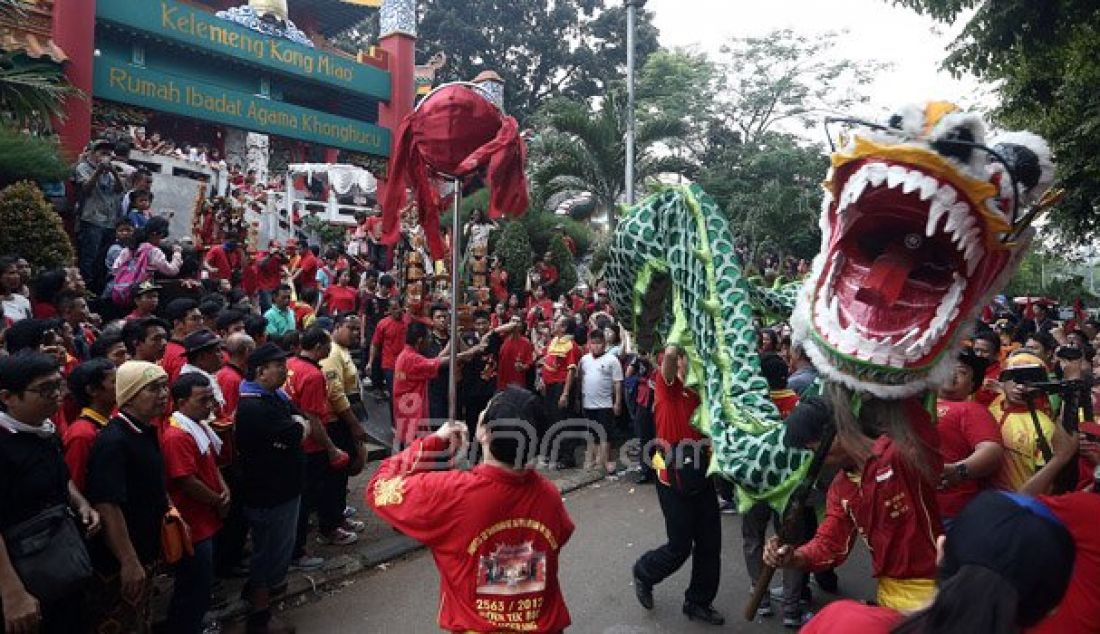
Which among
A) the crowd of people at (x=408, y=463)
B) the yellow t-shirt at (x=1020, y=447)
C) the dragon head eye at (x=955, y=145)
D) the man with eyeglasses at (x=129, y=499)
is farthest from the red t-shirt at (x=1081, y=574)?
the man with eyeglasses at (x=129, y=499)

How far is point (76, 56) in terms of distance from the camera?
1215cm

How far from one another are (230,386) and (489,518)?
264 cm

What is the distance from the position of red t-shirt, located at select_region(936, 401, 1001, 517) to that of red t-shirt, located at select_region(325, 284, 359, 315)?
7.64 m

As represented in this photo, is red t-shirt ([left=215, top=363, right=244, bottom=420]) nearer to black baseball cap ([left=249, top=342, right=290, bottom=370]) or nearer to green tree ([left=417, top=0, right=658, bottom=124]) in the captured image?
black baseball cap ([left=249, top=342, right=290, bottom=370])

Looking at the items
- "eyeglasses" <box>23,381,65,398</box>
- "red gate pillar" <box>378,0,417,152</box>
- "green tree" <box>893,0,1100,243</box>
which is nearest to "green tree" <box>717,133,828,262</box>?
"red gate pillar" <box>378,0,417,152</box>

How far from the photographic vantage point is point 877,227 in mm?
2447

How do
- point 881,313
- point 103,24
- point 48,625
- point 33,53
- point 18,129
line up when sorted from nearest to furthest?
1. point 881,313
2. point 48,625
3. point 18,129
4. point 33,53
5. point 103,24

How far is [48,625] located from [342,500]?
2.72 metres

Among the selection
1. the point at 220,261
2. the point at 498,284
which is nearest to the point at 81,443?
the point at 220,261

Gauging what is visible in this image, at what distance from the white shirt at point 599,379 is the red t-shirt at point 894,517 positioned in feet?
18.0

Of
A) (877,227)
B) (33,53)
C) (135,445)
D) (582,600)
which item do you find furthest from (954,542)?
(33,53)

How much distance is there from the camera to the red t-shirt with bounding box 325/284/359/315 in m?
9.85

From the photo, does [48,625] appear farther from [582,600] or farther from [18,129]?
[18,129]

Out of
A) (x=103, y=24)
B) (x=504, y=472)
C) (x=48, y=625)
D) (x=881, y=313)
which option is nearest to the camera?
(x=881, y=313)
